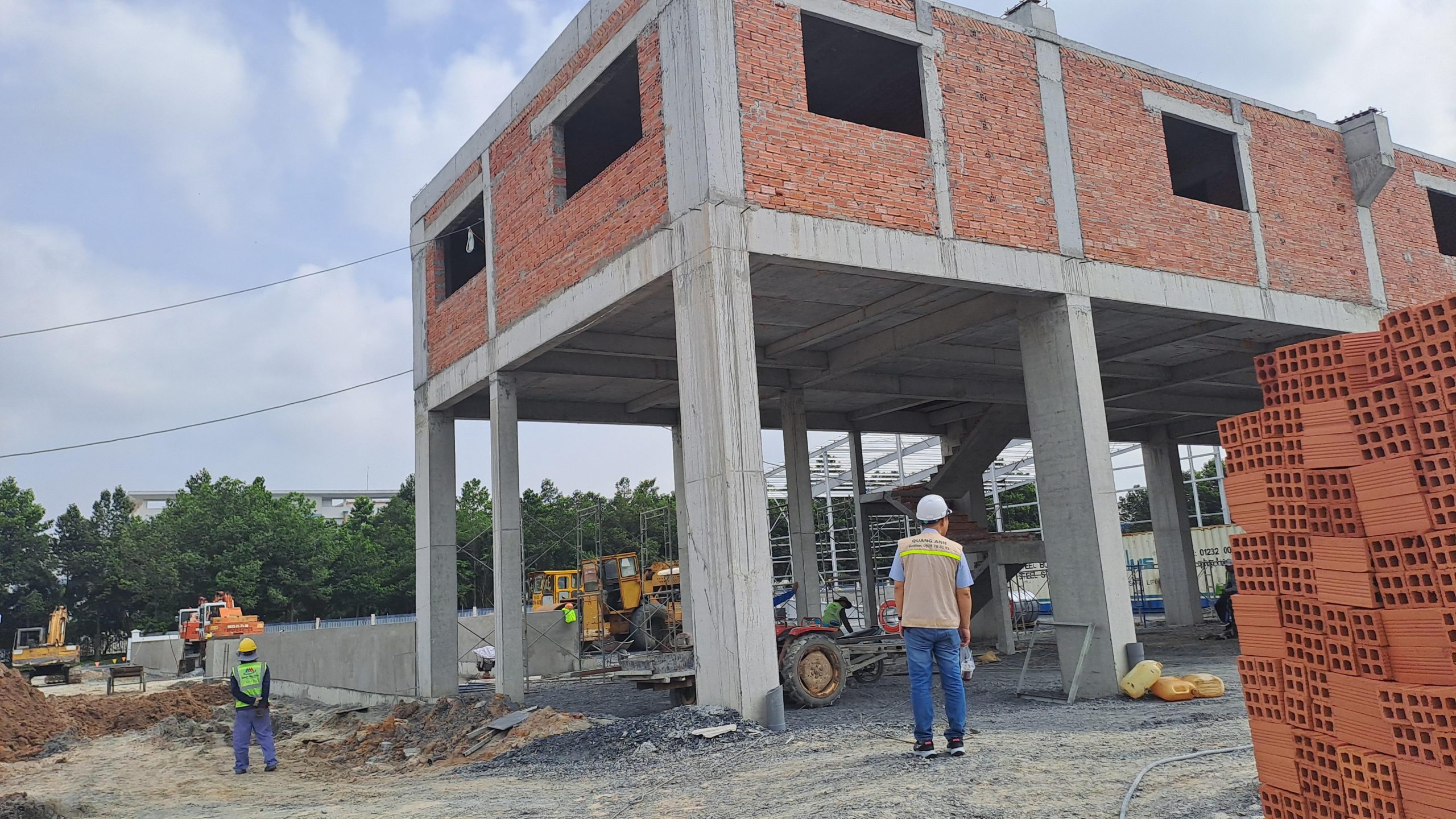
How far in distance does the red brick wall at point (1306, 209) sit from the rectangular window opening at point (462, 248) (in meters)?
13.2

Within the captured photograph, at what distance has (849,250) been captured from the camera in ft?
37.2

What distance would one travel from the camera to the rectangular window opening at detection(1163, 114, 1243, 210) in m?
16.7

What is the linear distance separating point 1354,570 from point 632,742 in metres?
7.07

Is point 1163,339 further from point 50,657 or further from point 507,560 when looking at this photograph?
Result: point 50,657

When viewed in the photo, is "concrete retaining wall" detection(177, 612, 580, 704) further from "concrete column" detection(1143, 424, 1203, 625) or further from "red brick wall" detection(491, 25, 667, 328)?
"concrete column" detection(1143, 424, 1203, 625)

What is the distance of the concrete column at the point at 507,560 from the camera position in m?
15.1

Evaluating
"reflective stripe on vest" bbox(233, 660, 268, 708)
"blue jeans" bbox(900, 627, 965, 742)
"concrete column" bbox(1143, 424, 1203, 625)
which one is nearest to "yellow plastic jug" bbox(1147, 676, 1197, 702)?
"blue jeans" bbox(900, 627, 965, 742)

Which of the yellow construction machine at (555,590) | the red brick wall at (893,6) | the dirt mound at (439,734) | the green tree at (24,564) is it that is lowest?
the dirt mound at (439,734)

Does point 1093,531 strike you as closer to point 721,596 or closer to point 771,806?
point 721,596

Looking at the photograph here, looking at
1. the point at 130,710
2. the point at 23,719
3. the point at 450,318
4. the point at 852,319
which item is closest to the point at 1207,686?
the point at 852,319

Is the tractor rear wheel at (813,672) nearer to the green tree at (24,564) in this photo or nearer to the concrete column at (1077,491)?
the concrete column at (1077,491)

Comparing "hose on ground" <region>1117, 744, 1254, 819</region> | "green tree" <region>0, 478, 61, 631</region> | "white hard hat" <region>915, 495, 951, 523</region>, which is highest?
"green tree" <region>0, 478, 61, 631</region>

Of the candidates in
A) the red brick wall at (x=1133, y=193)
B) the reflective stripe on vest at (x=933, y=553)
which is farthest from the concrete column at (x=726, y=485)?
the red brick wall at (x=1133, y=193)

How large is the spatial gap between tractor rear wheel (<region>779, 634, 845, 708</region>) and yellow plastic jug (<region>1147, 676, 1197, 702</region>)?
377 cm
